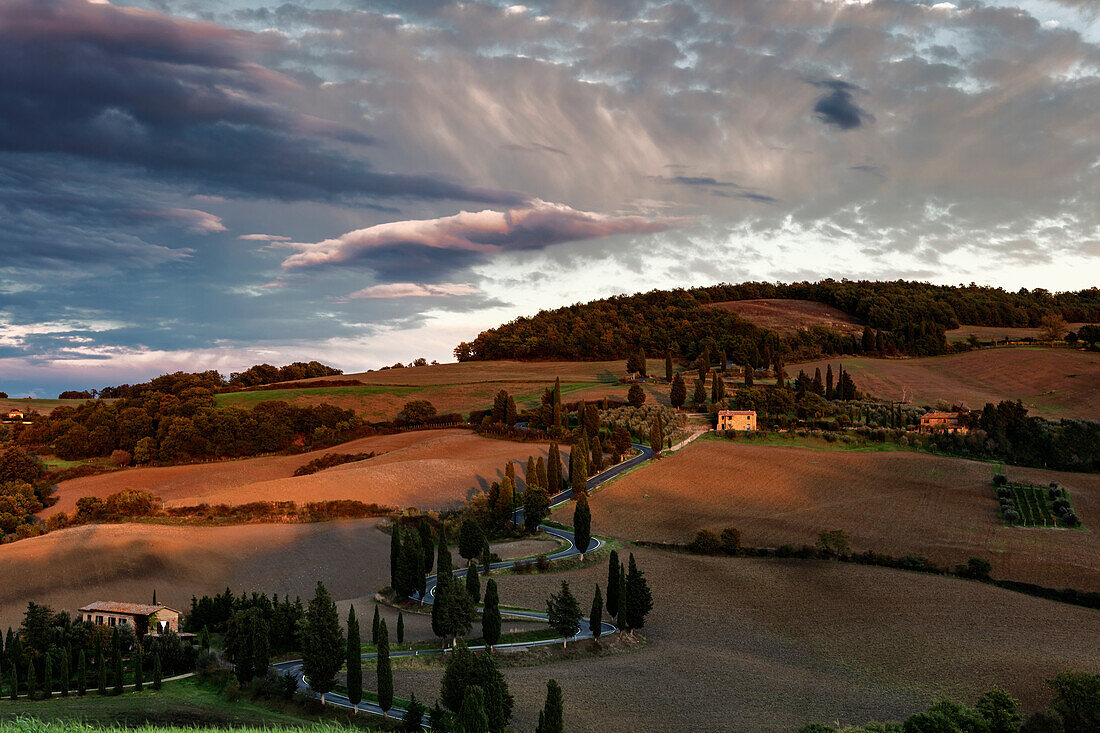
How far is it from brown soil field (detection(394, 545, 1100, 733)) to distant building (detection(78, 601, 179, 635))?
65.2 ft

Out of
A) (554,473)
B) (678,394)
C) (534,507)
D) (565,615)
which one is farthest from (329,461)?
(565,615)

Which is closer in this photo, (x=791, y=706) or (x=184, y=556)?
(x=791, y=706)

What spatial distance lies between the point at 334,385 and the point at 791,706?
124m

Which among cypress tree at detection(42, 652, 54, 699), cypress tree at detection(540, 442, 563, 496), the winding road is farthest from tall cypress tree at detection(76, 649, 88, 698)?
cypress tree at detection(540, 442, 563, 496)

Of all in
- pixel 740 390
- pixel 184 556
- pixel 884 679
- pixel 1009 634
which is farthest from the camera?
pixel 740 390

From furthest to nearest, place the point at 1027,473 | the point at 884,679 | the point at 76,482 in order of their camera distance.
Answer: the point at 76,482, the point at 1027,473, the point at 884,679

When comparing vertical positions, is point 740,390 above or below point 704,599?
above

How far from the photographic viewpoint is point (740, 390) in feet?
393

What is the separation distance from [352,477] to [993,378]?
352 ft

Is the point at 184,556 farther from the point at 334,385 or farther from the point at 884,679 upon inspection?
the point at 334,385

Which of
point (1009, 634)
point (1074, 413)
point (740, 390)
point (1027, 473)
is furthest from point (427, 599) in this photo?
point (1074, 413)

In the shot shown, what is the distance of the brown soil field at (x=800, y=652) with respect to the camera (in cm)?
3703

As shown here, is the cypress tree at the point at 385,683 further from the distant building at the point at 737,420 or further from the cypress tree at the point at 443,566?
the distant building at the point at 737,420

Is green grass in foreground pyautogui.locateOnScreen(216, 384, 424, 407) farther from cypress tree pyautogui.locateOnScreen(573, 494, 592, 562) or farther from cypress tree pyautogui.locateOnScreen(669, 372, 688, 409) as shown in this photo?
cypress tree pyautogui.locateOnScreen(573, 494, 592, 562)
